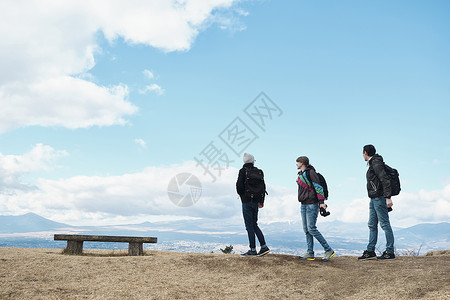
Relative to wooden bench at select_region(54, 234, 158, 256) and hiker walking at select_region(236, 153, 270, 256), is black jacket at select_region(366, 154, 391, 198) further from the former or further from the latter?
wooden bench at select_region(54, 234, 158, 256)

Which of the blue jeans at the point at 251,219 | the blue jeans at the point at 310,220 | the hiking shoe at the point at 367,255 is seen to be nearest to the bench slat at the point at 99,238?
the blue jeans at the point at 251,219

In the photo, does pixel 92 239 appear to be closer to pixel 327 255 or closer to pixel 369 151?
pixel 327 255

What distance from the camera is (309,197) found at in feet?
29.2

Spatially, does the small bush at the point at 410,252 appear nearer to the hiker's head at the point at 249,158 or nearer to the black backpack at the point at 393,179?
the black backpack at the point at 393,179

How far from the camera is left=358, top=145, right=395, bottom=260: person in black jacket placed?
8.89m

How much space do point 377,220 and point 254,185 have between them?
334 cm

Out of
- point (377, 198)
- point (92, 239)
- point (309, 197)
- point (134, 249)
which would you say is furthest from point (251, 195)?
point (92, 239)

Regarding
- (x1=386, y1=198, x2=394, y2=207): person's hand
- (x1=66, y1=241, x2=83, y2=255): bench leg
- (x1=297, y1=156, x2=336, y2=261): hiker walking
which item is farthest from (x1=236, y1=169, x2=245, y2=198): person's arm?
(x1=66, y1=241, x2=83, y2=255): bench leg

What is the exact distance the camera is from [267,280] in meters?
7.79

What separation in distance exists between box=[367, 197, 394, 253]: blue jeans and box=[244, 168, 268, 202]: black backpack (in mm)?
2836

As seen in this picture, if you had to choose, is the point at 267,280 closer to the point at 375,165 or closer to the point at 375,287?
the point at 375,287

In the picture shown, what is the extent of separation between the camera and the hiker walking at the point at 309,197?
880 centimetres

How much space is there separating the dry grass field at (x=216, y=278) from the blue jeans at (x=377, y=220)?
1.95 feet

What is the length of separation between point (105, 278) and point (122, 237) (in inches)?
134
